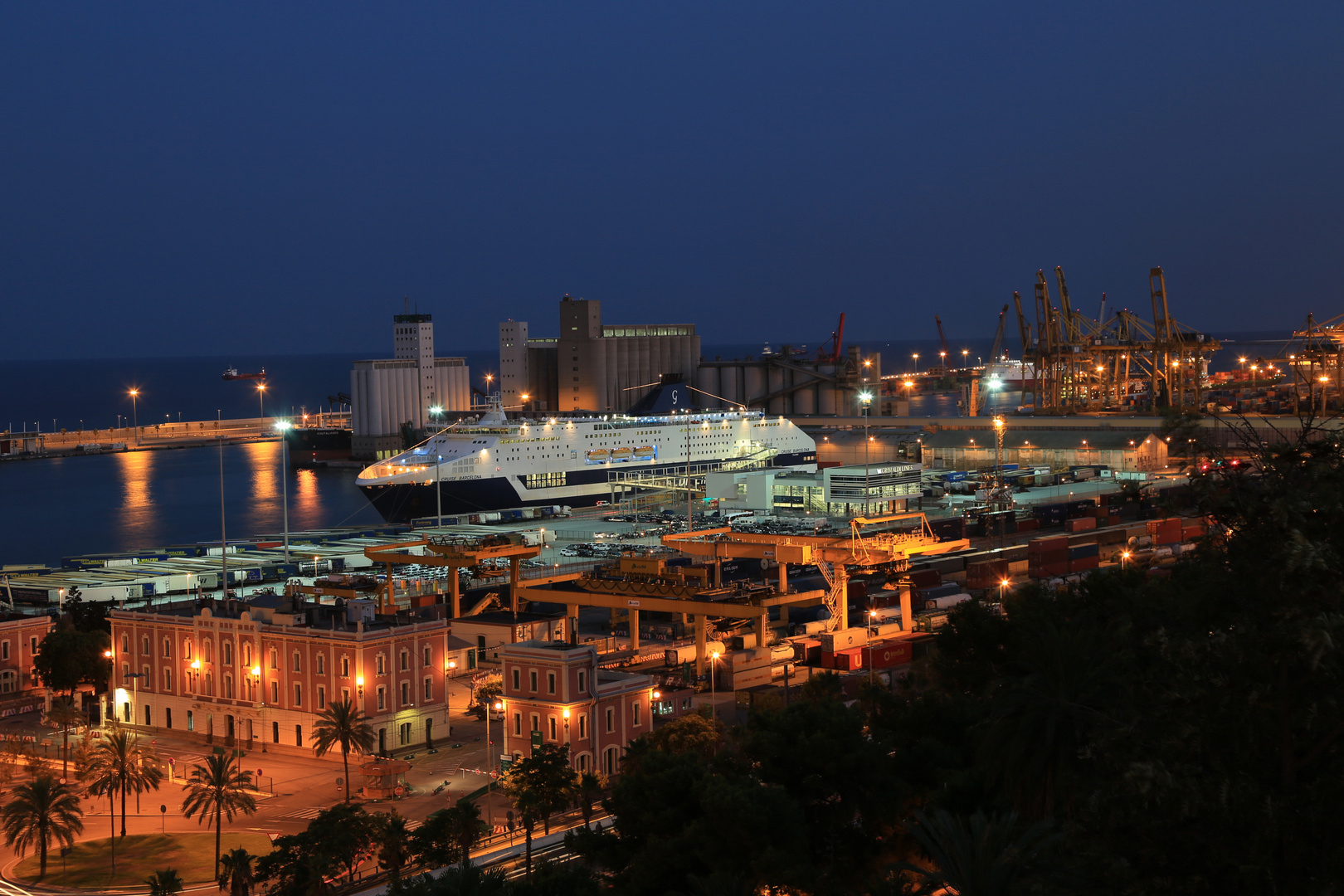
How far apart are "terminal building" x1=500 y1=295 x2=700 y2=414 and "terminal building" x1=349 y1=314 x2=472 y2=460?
3.84 m

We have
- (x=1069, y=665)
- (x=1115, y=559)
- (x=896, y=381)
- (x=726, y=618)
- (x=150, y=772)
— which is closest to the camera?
(x=1069, y=665)

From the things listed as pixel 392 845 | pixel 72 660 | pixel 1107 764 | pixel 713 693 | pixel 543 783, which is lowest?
pixel 392 845

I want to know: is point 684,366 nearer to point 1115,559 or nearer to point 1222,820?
point 1115,559

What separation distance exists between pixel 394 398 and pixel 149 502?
59.7 feet

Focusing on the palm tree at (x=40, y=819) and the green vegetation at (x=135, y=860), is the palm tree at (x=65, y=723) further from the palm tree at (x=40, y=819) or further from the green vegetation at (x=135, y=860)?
the green vegetation at (x=135, y=860)

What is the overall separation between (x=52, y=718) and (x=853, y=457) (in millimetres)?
42033

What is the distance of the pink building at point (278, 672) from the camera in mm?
19188

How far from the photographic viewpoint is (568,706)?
16.8 m

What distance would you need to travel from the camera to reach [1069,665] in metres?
10.4

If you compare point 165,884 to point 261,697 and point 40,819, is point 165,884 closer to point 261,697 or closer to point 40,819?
point 40,819

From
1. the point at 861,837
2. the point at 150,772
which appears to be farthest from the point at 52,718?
the point at 861,837

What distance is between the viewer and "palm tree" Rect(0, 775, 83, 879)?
588 inches

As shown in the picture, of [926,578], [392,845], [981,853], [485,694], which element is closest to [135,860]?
[392,845]

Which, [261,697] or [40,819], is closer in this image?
[40,819]
